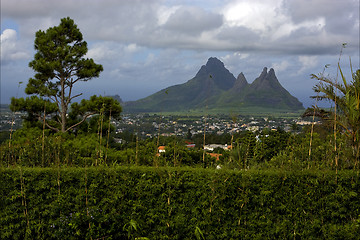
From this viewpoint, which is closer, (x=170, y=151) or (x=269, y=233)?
(x=269, y=233)

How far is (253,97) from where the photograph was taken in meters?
112

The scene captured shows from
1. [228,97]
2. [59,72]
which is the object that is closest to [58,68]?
[59,72]

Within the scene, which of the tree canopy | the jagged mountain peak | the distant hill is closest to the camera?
the tree canopy

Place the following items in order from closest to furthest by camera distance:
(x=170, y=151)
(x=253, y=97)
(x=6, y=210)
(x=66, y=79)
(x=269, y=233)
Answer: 1. (x=269, y=233)
2. (x=6, y=210)
3. (x=170, y=151)
4. (x=66, y=79)
5. (x=253, y=97)

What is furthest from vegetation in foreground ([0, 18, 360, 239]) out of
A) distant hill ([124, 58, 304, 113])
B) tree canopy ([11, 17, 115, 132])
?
distant hill ([124, 58, 304, 113])

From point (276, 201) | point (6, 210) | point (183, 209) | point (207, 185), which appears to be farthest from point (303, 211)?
point (6, 210)

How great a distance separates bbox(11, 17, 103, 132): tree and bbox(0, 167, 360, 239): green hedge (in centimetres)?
1203

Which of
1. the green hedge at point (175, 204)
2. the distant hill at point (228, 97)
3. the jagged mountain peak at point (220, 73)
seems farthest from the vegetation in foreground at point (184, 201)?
the jagged mountain peak at point (220, 73)

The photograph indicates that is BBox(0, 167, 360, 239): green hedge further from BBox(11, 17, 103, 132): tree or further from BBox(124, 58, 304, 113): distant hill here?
BBox(124, 58, 304, 113): distant hill

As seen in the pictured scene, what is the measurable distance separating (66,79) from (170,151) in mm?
12105

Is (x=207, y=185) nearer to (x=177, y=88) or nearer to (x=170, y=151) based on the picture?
(x=170, y=151)

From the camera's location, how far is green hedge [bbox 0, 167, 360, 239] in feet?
15.9

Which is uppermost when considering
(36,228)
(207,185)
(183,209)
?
(207,185)

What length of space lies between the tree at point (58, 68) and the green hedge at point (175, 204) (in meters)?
12.0
